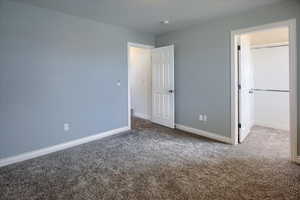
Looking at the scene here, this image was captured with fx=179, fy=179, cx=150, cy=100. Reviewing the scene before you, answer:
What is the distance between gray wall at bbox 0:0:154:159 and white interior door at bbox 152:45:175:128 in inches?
40.1

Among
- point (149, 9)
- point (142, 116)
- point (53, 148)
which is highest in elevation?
point (149, 9)

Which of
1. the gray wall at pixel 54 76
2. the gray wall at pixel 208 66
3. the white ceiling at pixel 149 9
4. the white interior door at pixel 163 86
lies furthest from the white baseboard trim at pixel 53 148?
the white ceiling at pixel 149 9

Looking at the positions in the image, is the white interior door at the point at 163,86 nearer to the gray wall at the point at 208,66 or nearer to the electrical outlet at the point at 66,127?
the gray wall at the point at 208,66

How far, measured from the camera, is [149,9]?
3053 mm

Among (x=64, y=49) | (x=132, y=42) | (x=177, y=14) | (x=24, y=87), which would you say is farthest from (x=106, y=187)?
(x=132, y=42)

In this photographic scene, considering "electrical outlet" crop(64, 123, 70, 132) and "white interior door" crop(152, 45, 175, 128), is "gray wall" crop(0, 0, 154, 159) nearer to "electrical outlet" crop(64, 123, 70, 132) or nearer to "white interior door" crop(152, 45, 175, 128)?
"electrical outlet" crop(64, 123, 70, 132)

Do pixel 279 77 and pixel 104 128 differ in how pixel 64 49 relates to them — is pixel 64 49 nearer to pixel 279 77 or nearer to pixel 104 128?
pixel 104 128

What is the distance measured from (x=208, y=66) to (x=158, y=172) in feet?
7.98

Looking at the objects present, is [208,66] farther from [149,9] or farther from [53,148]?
[53,148]

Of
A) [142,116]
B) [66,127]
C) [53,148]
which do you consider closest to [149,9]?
[66,127]

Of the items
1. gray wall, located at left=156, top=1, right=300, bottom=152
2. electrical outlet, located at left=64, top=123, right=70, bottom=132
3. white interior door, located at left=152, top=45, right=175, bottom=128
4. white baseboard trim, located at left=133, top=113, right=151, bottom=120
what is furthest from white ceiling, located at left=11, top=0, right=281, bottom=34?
white baseboard trim, located at left=133, top=113, right=151, bottom=120

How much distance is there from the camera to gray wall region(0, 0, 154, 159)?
267 centimetres

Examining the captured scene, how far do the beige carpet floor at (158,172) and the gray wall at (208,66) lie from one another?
0.68 m

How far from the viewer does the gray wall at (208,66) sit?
313 cm
